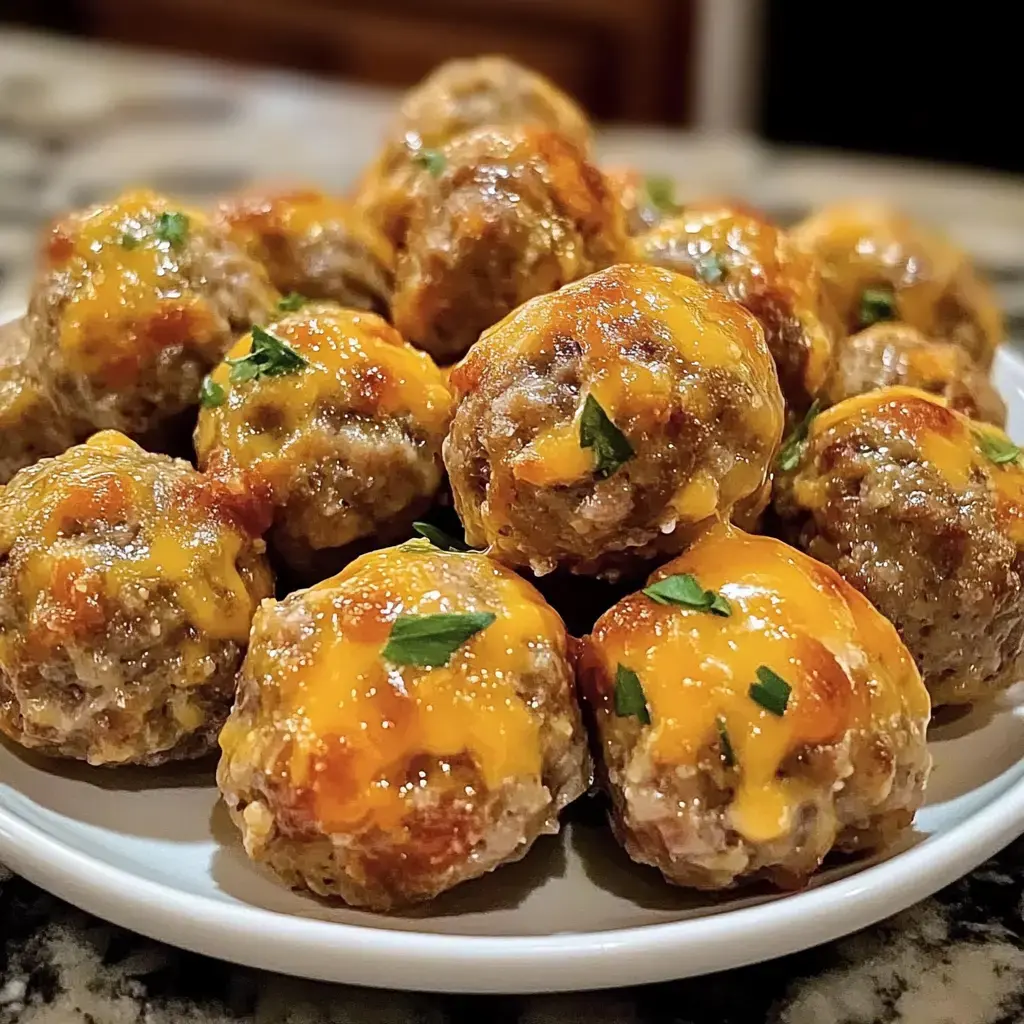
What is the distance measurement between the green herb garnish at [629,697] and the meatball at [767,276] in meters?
0.54

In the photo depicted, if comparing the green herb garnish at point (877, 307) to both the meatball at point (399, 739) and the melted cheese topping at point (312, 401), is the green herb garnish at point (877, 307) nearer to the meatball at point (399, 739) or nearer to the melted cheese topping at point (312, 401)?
the melted cheese topping at point (312, 401)

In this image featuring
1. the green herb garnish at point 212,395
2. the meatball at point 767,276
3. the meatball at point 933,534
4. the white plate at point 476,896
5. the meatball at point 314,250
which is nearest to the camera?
the white plate at point 476,896

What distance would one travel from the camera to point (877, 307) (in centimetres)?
199

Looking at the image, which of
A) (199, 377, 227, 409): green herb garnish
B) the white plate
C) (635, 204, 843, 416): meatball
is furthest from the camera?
(635, 204, 843, 416): meatball

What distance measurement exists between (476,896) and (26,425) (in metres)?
0.84

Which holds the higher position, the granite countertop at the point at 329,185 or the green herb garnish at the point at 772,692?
the green herb garnish at the point at 772,692

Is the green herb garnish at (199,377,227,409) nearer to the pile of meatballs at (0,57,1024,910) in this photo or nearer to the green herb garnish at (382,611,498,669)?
the pile of meatballs at (0,57,1024,910)

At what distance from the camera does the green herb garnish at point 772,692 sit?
122 cm

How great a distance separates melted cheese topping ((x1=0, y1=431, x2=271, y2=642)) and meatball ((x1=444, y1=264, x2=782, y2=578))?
26 cm

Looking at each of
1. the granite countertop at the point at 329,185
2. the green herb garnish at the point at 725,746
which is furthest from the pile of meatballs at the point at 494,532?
the granite countertop at the point at 329,185

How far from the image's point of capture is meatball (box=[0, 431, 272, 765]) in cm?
136

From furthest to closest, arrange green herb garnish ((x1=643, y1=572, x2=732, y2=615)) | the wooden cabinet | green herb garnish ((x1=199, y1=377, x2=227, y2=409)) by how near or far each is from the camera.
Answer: the wooden cabinet, green herb garnish ((x1=199, y1=377, x2=227, y2=409)), green herb garnish ((x1=643, y1=572, x2=732, y2=615))

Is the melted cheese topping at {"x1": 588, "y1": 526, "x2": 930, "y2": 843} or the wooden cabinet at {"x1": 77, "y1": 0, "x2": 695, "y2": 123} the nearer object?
the melted cheese topping at {"x1": 588, "y1": 526, "x2": 930, "y2": 843}

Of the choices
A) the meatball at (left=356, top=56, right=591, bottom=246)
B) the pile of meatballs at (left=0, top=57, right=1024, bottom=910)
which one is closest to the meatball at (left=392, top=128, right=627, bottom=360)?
the pile of meatballs at (left=0, top=57, right=1024, bottom=910)
